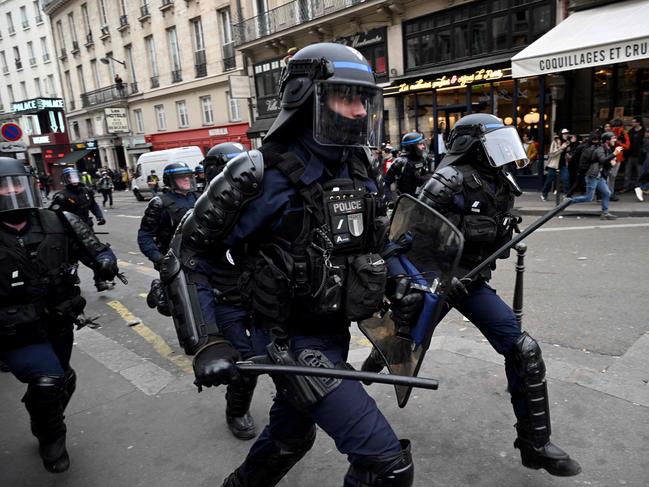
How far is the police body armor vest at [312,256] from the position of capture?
6.35 ft

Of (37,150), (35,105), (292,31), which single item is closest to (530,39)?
(292,31)

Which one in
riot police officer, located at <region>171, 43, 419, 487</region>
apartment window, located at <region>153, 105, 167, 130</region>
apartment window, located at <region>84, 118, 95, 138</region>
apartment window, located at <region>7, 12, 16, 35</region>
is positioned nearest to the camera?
riot police officer, located at <region>171, 43, 419, 487</region>

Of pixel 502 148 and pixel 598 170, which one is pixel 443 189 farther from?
pixel 598 170

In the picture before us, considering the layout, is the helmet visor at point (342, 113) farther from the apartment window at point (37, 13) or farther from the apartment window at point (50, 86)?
the apartment window at point (37, 13)

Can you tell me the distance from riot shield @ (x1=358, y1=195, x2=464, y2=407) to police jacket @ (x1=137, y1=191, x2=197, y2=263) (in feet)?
9.07

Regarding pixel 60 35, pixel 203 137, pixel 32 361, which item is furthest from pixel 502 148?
pixel 60 35

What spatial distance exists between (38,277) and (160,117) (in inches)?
1181

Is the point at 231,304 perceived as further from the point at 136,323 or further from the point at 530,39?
the point at 530,39

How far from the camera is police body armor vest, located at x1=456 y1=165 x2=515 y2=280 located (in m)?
2.88

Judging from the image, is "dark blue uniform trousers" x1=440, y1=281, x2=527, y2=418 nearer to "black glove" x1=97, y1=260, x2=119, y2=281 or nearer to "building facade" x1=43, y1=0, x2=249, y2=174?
"black glove" x1=97, y1=260, x2=119, y2=281

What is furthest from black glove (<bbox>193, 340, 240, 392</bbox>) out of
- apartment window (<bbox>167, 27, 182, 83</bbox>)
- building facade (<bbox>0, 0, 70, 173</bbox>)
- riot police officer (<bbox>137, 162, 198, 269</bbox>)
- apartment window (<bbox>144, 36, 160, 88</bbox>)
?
building facade (<bbox>0, 0, 70, 173</bbox>)

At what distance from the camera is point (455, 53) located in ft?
49.9

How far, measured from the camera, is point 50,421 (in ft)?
9.45

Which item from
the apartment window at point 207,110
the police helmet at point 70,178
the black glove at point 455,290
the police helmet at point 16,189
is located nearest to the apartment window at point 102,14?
the apartment window at point 207,110
